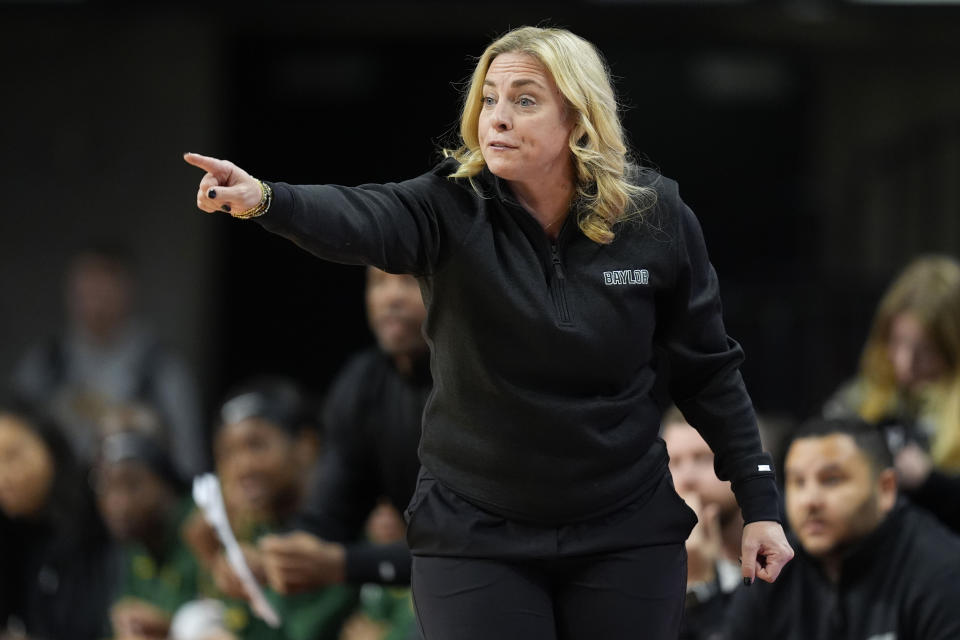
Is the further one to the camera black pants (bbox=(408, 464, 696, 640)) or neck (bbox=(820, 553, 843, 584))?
neck (bbox=(820, 553, 843, 584))

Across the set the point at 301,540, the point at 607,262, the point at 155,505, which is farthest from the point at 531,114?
the point at 155,505

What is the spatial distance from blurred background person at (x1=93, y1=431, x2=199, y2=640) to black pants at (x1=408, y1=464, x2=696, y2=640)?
2.97 meters

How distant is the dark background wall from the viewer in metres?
8.09

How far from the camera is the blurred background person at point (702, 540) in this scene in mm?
4238

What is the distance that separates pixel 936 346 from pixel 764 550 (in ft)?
7.92

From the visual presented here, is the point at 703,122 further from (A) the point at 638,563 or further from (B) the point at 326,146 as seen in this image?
(A) the point at 638,563

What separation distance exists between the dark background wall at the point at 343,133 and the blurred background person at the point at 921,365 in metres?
2.51

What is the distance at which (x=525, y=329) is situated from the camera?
265 cm

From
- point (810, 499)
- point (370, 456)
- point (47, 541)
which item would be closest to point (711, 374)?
point (810, 499)

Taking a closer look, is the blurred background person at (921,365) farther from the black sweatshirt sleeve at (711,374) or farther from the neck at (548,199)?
the neck at (548,199)

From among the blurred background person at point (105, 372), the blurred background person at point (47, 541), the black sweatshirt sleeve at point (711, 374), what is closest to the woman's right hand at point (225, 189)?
the black sweatshirt sleeve at point (711, 374)

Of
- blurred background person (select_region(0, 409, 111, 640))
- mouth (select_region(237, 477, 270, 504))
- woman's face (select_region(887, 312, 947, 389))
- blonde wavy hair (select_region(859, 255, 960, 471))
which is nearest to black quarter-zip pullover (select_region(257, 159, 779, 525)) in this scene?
blonde wavy hair (select_region(859, 255, 960, 471))

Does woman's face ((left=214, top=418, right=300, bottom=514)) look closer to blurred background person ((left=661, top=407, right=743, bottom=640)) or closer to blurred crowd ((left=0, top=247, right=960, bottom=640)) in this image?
blurred crowd ((left=0, top=247, right=960, bottom=640))

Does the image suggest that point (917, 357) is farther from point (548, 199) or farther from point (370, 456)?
point (548, 199)
